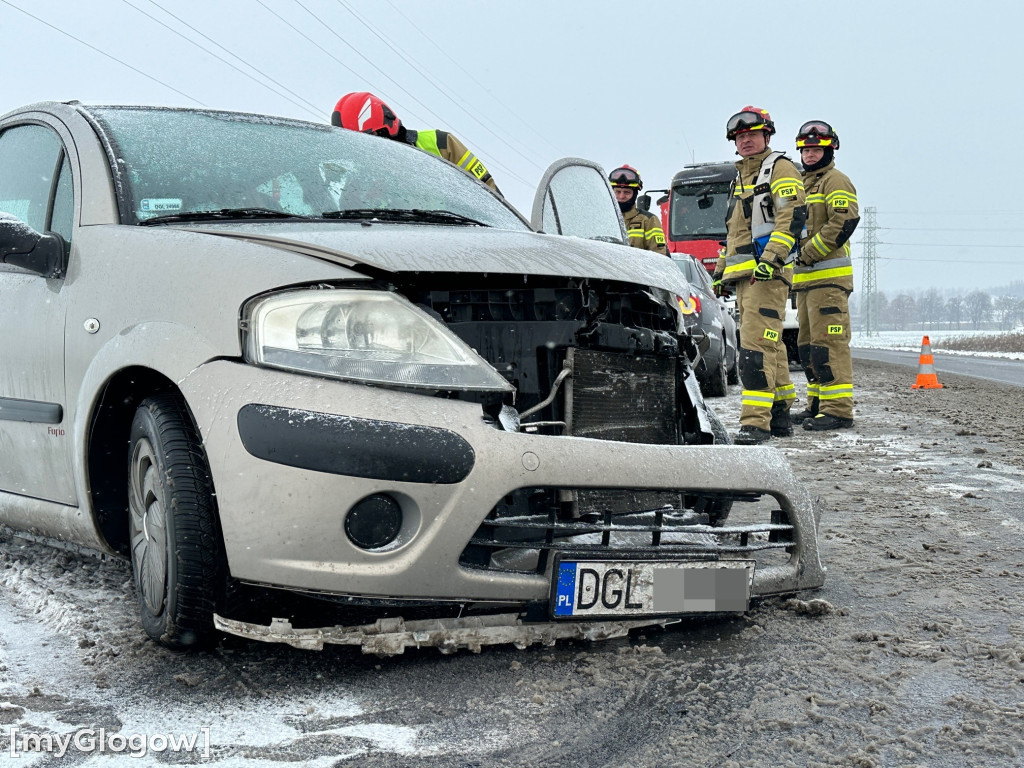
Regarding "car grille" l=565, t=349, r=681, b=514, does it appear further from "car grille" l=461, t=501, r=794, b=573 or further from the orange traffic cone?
the orange traffic cone

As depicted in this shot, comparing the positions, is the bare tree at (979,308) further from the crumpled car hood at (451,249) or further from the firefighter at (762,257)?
the crumpled car hood at (451,249)

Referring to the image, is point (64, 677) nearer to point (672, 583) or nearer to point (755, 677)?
point (672, 583)

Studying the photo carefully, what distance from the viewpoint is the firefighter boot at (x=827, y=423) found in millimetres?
7750

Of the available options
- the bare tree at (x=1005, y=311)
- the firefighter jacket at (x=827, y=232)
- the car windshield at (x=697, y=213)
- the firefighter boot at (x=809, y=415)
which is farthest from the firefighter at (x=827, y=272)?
the bare tree at (x=1005, y=311)

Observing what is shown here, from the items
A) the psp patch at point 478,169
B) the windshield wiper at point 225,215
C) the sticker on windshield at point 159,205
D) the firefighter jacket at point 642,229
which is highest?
the firefighter jacket at point 642,229

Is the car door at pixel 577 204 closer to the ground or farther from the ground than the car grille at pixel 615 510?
farther from the ground

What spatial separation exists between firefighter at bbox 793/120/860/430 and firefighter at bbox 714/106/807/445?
406 millimetres

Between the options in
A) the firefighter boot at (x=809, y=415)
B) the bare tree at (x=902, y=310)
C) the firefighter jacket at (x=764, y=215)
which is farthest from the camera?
the bare tree at (x=902, y=310)

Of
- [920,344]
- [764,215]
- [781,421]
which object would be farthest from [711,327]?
[920,344]

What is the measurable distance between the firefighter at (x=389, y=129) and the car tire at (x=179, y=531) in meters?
2.87

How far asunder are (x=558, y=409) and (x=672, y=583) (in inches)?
21.1

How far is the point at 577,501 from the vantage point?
2.49 metres

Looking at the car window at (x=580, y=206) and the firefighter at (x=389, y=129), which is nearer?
the car window at (x=580, y=206)

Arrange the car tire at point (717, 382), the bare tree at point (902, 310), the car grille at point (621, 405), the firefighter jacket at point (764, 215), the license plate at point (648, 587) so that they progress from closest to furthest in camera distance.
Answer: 1. the license plate at point (648, 587)
2. the car grille at point (621, 405)
3. the firefighter jacket at point (764, 215)
4. the car tire at point (717, 382)
5. the bare tree at point (902, 310)
